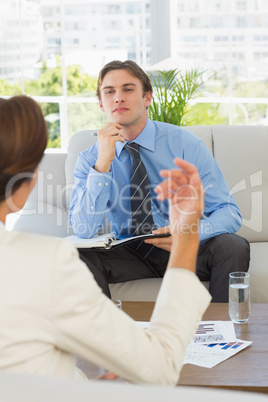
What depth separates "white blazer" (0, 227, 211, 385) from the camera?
78 cm

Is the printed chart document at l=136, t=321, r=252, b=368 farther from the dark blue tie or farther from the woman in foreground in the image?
the dark blue tie

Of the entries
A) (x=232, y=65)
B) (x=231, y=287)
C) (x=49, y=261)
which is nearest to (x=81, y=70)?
(x=232, y=65)

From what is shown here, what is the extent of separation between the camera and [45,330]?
0.79m

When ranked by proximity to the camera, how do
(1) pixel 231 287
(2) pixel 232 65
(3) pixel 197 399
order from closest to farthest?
(3) pixel 197 399 → (1) pixel 231 287 → (2) pixel 232 65

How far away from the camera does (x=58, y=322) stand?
30.8 inches

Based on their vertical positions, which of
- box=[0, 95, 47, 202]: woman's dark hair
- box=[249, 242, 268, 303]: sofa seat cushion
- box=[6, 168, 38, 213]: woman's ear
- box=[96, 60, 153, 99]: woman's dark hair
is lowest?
box=[249, 242, 268, 303]: sofa seat cushion

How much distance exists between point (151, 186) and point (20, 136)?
180 centimetres

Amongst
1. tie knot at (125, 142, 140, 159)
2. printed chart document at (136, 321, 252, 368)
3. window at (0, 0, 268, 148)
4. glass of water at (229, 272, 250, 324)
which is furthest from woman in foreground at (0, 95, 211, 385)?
window at (0, 0, 268, 148)

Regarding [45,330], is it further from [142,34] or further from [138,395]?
[142,34]

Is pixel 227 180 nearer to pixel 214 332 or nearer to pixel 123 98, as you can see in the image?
pixel 123 98

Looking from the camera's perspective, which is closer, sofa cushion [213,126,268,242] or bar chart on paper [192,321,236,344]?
bar chart on paper [192,321,236,344]

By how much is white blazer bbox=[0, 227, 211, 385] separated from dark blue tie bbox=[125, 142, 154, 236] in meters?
1.69

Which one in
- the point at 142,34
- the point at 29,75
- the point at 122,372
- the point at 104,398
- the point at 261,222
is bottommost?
the point at 261,222

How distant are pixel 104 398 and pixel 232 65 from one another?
491 cm
